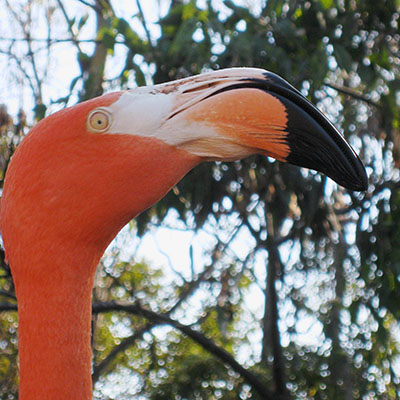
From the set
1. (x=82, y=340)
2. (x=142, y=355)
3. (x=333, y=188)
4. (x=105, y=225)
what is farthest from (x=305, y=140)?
(x=142, y=355)

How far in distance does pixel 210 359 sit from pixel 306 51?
2407 millimetres

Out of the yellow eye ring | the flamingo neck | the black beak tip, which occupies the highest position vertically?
the yellow eye ring

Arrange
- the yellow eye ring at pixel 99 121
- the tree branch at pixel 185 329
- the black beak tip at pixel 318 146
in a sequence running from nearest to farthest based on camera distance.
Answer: the black beak tip at pixel 318 146
the yellow eye ring at pixel 99 121
the tree branch at pixel 185 329

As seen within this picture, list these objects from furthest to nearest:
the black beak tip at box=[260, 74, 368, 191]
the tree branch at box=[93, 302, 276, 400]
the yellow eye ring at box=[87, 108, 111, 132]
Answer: the tree branch at box=[93, 302, 276, 400] → the yellow eye ring at box=[87, 108, 111, 132] → the black beak tip at box=[260, 74, 368, 191]

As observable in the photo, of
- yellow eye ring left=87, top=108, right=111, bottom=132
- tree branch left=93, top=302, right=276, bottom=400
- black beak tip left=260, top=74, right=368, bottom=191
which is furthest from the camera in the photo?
tree branch left=93, top=302, right=276, bottom=400

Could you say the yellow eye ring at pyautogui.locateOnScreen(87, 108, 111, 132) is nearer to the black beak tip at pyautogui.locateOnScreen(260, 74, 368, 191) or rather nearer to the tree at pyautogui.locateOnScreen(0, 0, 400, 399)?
the black beak tip at pyautogui.locateOnScreen(260, 74, 368, 191)

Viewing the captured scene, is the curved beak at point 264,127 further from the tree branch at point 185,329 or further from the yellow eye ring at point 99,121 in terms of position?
the tree branch at point 185,329

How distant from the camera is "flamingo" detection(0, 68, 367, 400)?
4.98 feet

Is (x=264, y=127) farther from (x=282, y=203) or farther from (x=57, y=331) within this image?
(x=282, y=203)

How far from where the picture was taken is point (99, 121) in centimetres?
161

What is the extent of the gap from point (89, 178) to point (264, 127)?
1.43 feet

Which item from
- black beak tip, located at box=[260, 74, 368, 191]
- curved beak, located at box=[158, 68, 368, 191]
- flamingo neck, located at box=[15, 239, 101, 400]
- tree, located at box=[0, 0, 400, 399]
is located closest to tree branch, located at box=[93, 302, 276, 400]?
A: tree, located at box=[0, 0, 400, 399]

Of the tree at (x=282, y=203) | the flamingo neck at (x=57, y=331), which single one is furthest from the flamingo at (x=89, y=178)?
the tree at (x=282, y=203)

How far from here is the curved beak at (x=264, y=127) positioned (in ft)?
4.83
